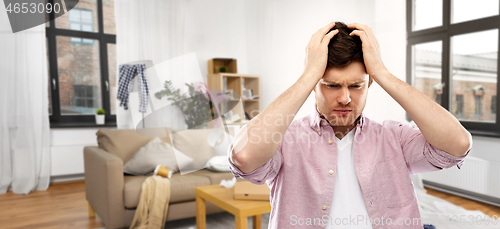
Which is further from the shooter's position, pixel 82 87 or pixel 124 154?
pixel 82 87

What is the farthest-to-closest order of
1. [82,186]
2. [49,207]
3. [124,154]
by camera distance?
[82,186]
[49,207]
[124,154]

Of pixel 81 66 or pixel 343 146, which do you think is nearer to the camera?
pixel 343 146

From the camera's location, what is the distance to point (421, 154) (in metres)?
0.60

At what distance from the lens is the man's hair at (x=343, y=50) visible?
560mm

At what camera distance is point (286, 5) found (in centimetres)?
76

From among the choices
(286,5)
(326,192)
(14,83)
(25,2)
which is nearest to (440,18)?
(286,5)

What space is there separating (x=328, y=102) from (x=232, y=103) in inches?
13.6

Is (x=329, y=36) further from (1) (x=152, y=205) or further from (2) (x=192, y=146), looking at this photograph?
(1) (x=152, y=205)

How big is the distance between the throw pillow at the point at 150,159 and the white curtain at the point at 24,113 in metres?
1.53

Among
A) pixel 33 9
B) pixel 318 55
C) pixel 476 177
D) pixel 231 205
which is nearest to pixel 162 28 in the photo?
pixel 33 9

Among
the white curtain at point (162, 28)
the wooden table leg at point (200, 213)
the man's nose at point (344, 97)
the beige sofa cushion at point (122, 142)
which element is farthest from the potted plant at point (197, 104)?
the beige sofa cushion at point (122, 142)

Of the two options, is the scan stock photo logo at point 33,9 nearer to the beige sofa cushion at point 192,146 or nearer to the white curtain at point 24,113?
the beige sofa cushion at point 192,146

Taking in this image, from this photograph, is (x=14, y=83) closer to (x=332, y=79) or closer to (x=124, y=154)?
(x=124, y=154)

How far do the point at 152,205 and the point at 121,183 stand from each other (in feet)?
0.71
